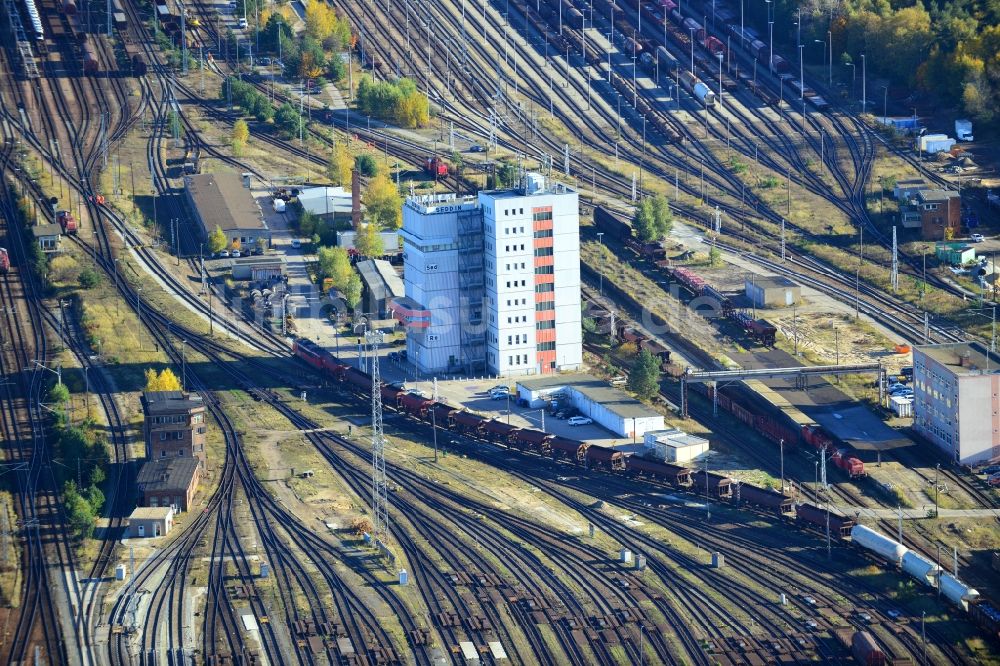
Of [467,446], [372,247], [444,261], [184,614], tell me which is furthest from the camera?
[372,247]

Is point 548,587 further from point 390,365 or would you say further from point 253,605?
point 390,365

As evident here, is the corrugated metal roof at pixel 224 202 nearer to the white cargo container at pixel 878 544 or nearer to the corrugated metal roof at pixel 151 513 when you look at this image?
the corrugated metal roof at pixel 151 513

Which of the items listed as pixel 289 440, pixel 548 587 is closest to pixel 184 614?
pixel 548 587

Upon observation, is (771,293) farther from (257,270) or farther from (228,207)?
(228,207)

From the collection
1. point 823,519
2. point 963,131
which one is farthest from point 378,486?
point 963,131

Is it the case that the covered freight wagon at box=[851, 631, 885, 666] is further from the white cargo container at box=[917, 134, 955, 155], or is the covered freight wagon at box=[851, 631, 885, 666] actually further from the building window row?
the white cargo container at box=[917, 134, 955, 155]

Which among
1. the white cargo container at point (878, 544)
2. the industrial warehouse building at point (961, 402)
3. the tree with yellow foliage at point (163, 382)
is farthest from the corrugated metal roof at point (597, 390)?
the tree with yellow foliage at point (163, 382)

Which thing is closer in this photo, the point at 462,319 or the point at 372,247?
the point at 462,319

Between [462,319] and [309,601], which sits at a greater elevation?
[462,319]
